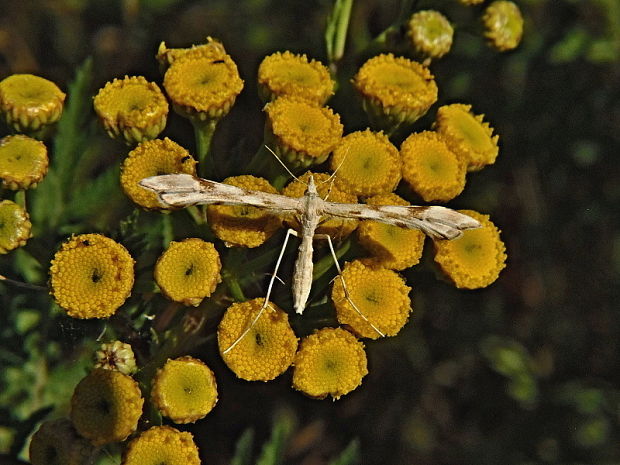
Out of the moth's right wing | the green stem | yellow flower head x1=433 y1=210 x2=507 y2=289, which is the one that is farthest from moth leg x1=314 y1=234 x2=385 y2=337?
the green stem

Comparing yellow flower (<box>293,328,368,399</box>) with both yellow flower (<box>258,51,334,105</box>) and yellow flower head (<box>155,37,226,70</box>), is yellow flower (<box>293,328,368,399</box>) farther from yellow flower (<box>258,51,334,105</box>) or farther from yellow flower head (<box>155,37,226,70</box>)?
yellow flower head (<box>155,37,226,70</box>)

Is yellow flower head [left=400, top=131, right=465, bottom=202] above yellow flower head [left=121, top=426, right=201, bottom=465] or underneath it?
above

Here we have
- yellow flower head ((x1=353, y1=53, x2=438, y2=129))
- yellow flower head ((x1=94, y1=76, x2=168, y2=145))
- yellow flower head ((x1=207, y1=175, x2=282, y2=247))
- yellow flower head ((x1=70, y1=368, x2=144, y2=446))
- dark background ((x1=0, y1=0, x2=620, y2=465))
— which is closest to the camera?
yellow flower head ((x1=70, y1=368, x2=144, y2=446))

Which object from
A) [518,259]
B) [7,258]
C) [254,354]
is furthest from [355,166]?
[518,259]

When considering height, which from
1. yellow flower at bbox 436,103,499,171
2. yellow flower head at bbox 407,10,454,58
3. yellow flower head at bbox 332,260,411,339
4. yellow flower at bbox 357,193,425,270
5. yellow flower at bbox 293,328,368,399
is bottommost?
yellow flower at bbox 293,328,368,399

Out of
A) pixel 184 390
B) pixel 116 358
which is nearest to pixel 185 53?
pixel 116 358

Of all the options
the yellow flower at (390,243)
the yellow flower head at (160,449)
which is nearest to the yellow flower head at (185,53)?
the yellow flower at (390,243)

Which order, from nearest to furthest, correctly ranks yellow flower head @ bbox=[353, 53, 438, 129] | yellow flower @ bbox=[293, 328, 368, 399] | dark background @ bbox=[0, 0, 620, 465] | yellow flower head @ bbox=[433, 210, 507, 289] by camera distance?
yellow flower @ bbox=[293, 328, 368, 399], yellow flower head @ bbox=[433, 210, 507, 289], yellow flower head @ bbox=[353, 53, 438, 129], dark background @ bbox=[0, 0, 620, 465]

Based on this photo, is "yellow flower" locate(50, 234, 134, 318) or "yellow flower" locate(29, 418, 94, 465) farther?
"yellow flower" locate(50, 234, 134, 318)
